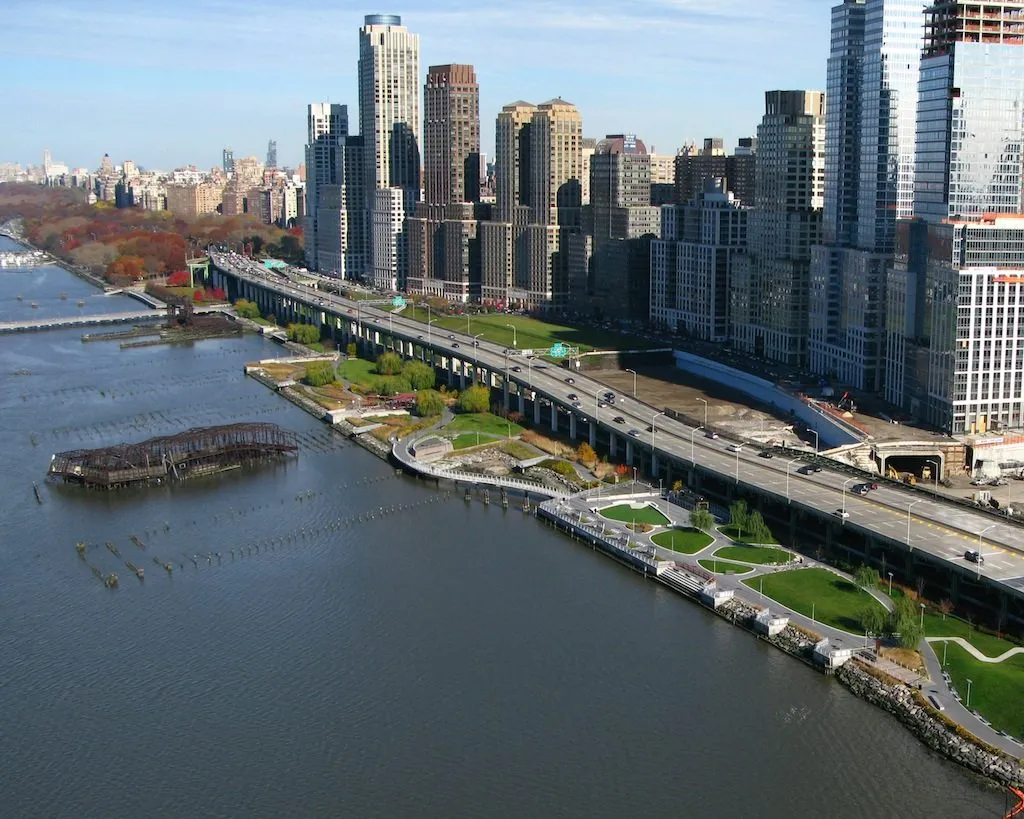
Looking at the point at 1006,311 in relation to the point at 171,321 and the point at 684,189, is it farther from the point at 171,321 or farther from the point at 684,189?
the point at 171,321

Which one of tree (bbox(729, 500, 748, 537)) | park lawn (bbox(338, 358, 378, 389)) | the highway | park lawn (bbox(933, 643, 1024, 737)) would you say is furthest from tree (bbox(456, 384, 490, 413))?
park lawn (bbox(933, 643, 1024, 737))

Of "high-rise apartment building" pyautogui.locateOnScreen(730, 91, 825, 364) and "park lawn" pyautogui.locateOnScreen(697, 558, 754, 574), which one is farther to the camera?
"high-rise apartment building" pyautogui.locateOnScreen(730, 91, 825, 364)

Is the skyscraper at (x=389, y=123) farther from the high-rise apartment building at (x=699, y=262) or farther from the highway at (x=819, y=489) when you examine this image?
the highway at (x=819, y=489)

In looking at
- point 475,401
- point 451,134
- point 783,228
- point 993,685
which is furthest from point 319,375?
point 993,685

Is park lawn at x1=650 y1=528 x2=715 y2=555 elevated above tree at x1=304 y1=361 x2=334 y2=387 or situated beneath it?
situated beneath

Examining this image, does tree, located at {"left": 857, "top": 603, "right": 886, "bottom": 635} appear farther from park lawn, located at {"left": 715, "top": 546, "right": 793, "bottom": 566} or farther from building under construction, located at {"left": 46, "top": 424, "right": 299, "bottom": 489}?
building under construction, located at {"left": 46, "top": 424, "right": 299, "bottom": 489}

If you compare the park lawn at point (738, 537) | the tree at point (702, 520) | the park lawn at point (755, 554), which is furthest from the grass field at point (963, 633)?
the tree at point (702, 520)
